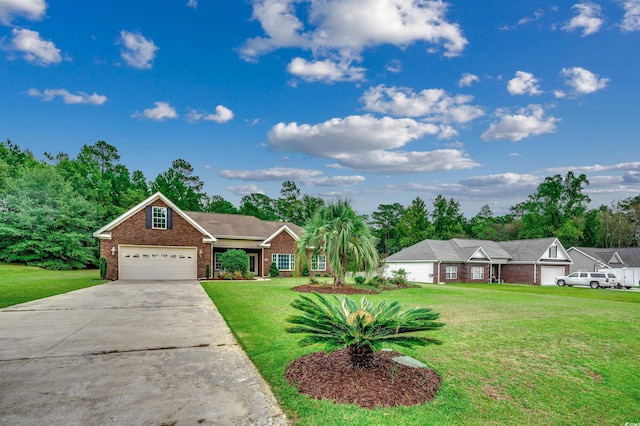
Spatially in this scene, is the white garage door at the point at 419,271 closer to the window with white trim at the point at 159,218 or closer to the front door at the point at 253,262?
the front door at the point at 253,262

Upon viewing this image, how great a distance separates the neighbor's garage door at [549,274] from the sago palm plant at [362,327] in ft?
131

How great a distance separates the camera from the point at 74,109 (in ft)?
95.1

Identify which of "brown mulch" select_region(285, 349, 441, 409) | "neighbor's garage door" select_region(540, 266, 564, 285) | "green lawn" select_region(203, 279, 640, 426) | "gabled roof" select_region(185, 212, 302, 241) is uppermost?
"gabled roof" select_region(185, 212, 302, 241)

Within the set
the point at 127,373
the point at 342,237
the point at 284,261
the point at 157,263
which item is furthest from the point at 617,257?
the point at 127,373

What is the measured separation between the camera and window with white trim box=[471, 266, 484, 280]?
35.6m

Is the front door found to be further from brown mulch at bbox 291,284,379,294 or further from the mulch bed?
brown mulch at bbox 291,284,379,294

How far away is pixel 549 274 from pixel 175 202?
50590mm

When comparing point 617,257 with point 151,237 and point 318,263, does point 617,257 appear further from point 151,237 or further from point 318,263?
point 151,237

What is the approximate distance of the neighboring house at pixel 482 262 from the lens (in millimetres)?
34281

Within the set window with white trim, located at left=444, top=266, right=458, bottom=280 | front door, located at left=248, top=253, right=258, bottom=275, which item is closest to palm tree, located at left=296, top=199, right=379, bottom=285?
front door, located at left=248, top=253, right=258, bottom=275

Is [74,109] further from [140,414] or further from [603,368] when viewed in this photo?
[603,368]

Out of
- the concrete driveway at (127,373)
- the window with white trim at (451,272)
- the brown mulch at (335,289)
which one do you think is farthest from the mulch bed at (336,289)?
the window with white trim at (451,272)

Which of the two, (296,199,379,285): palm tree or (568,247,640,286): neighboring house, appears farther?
(568,247,640,286): neighboring house

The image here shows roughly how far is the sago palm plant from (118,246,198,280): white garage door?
2271 cm
